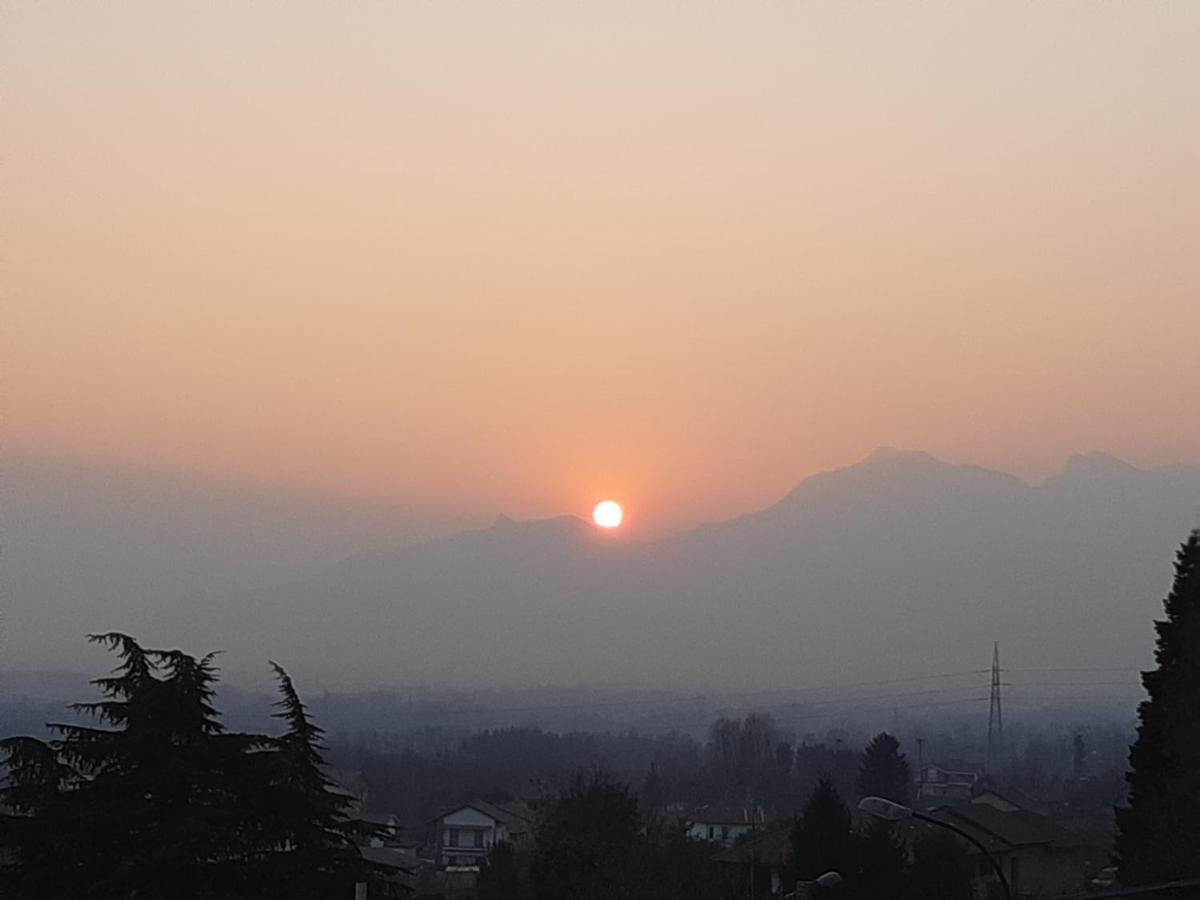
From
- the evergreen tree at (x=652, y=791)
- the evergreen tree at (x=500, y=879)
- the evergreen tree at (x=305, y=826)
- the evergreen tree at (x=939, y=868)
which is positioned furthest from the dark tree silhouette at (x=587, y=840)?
the evergreen tree at (x=652, y=791)

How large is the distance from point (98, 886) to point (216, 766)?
1898 mm

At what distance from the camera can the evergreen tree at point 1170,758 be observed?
25.0 meters

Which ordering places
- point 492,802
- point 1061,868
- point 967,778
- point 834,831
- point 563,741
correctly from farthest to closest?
point 563,741, point 967,778, point 492,802, point 1061,868, point 834,831

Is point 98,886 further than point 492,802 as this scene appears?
No

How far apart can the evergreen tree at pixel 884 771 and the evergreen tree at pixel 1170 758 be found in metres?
45.9

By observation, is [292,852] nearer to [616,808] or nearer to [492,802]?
[616,808]

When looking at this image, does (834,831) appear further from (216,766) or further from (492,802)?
(492,802)

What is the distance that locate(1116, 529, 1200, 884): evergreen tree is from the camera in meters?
25.0


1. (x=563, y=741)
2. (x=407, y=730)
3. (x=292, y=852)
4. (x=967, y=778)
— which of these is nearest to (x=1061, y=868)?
(x=292, y=852)

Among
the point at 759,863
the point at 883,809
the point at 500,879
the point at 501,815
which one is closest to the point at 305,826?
the point at 883,809

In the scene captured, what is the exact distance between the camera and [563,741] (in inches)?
5694

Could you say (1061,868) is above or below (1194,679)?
below

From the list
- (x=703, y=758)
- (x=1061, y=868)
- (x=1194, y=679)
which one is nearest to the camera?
(x=1194, y=679)

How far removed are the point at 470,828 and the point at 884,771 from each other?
21099 millimetres
